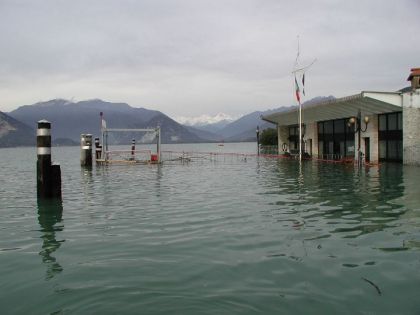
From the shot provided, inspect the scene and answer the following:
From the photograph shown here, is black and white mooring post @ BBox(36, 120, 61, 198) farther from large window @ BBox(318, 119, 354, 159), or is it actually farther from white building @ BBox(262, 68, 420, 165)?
large window @ BBox(318, 119, 354, 159)

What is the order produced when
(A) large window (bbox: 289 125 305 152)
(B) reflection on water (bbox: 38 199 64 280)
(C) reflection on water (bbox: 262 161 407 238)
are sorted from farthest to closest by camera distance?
(A) large window (bbox: 289 125 305 152) < (C) reflection on water (bbox: 262 161 407 238) < (B) reflection on water (bbox: 38 199 64 280)

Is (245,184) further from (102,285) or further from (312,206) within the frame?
(102,285)

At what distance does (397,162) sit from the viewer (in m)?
40.2

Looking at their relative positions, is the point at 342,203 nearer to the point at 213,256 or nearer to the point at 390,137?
the point at 213,256

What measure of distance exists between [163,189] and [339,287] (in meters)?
15.9

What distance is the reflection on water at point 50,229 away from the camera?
8831mm

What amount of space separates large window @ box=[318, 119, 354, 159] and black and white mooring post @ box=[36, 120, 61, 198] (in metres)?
37.4

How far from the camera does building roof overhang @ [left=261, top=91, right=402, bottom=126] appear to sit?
1496 inches

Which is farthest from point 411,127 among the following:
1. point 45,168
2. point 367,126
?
point 45,168

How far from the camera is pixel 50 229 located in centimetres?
1258

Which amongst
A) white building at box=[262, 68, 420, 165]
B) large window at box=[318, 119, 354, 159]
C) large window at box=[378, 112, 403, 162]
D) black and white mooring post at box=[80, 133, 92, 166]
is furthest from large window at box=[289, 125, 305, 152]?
black and white mooring post at box=[80, 133, 92, 166]

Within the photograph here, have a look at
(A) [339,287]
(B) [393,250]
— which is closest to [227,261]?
(A) [339,287]

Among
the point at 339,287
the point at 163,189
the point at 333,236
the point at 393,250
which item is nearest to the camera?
the point at 339,287

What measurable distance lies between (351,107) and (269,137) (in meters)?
39.5
